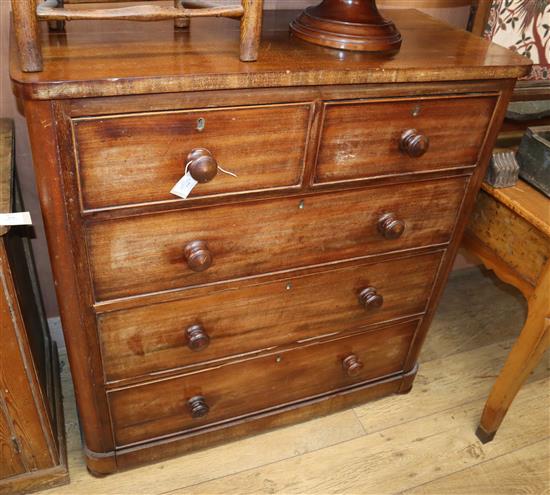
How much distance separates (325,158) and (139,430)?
875 millimetres

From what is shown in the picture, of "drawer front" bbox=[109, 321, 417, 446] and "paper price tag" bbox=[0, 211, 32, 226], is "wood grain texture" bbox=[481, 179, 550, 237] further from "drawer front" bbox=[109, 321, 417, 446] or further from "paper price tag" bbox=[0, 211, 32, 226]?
"paper price tag" bbox=[0, 211, 32, 226]

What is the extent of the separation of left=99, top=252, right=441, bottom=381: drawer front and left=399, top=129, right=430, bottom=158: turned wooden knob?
35 centimetres

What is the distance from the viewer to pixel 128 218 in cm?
107

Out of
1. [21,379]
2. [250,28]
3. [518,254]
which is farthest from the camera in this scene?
[518,254]

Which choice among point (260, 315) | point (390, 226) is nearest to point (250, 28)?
point (390, 226)

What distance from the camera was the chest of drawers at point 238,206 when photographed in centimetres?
98

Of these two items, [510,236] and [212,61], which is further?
[510,236]

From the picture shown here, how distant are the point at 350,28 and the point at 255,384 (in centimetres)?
95

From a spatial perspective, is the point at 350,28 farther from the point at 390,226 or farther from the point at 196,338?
the point at 196,338

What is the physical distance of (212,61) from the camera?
103 cm

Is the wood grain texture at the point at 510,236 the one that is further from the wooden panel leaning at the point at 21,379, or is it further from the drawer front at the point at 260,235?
the wooden panel leaning at the point at 21,379

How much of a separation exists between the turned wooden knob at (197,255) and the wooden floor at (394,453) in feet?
2.42

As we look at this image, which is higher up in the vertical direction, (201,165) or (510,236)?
(201,165)

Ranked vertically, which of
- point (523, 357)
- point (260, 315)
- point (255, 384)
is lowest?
point (255, 384)
